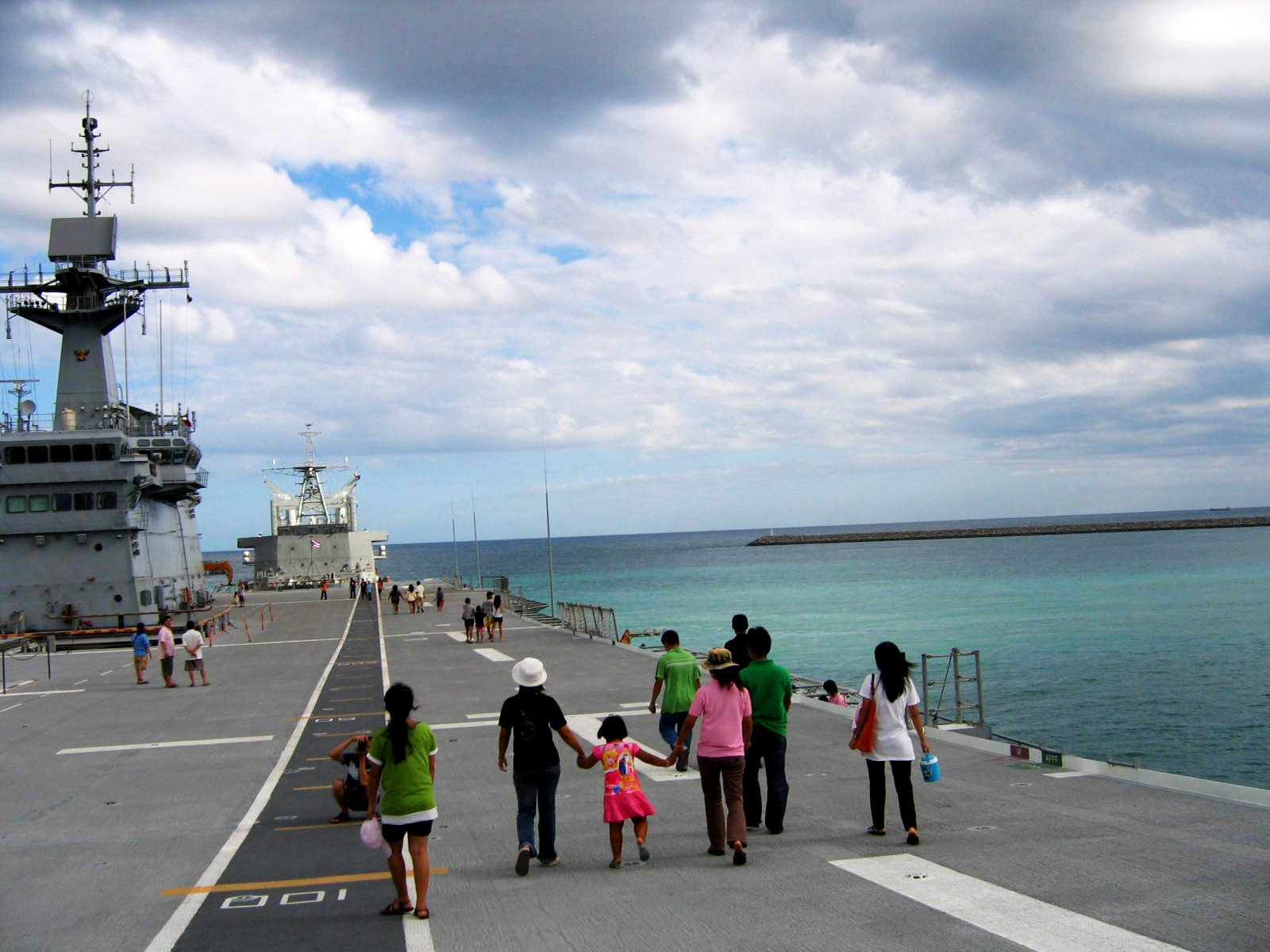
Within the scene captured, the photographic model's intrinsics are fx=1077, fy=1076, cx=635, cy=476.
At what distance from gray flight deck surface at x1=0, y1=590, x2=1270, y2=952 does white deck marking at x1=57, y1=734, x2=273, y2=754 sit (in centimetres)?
11

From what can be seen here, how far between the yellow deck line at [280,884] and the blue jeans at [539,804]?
0.81 m

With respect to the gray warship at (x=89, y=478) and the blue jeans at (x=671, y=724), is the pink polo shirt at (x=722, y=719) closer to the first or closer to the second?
the blue jeans at (x=671, y=724)

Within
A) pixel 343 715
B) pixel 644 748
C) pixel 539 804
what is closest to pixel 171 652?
pixel 343 715

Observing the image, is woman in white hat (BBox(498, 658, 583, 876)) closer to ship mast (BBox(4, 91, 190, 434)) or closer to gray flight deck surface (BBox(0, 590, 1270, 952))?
gray flight deck surface (BBox(0, 590, 1270, 952))

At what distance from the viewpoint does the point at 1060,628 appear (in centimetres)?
5525

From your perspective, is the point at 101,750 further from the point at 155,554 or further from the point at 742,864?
the point at 155,554

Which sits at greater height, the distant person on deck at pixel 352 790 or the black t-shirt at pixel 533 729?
the black t-shirt at pixel 533 729

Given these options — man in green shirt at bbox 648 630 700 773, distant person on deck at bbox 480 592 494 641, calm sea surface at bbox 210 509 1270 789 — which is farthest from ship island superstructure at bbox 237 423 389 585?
man in green shirt at bbox 648 630 700 773

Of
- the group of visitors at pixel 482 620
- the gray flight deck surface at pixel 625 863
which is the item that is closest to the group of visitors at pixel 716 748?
the gray flight deck surface at pixel 625 863

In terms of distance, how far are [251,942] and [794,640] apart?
4862 centimetres

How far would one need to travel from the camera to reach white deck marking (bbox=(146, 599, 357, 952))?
7617 millimetres

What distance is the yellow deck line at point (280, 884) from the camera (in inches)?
347

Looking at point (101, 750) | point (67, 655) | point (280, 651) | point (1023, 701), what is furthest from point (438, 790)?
point (67, 655)

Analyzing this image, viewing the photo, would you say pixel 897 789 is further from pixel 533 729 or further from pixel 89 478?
pixel 89 478
